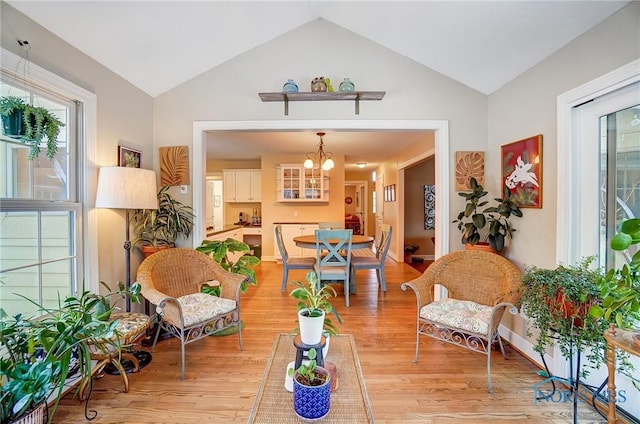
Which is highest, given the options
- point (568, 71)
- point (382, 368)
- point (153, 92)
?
point (153, 92)

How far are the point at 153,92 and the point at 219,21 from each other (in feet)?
3.44

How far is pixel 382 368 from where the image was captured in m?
2.25

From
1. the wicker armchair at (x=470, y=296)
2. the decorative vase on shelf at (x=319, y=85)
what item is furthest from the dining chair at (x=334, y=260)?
the decorative vase on shelf at (x=319, y=85)

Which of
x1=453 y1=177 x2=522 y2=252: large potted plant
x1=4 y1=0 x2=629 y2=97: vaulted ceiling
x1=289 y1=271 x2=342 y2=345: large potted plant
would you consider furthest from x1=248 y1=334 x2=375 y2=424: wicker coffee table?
x1=4 y1=0 x2=629 y2=97: vaulted ceiling

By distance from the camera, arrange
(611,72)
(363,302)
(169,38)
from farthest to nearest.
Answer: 1. (363,302)
2. (169,38)
3. (611,72)

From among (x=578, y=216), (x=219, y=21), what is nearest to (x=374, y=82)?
(x=219, y=21)

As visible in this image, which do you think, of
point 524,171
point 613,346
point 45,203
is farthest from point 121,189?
Answer: point 524,171

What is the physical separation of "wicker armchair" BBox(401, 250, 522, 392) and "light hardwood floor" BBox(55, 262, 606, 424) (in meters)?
0.15

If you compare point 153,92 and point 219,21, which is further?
point 153,92

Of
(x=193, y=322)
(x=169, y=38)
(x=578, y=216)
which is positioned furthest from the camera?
(x=169, y=38)

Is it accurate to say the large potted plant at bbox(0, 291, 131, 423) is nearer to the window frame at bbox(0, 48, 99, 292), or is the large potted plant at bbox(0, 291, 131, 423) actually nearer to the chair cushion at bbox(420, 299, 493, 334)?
the window frame at bbox(0, 48, 99, 292)

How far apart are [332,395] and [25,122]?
2.13m

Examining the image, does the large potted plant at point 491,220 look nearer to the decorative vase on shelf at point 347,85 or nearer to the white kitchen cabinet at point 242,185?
the decorative vase on shelf at point 347,85

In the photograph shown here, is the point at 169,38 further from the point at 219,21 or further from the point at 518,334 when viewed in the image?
the point at 518,334
